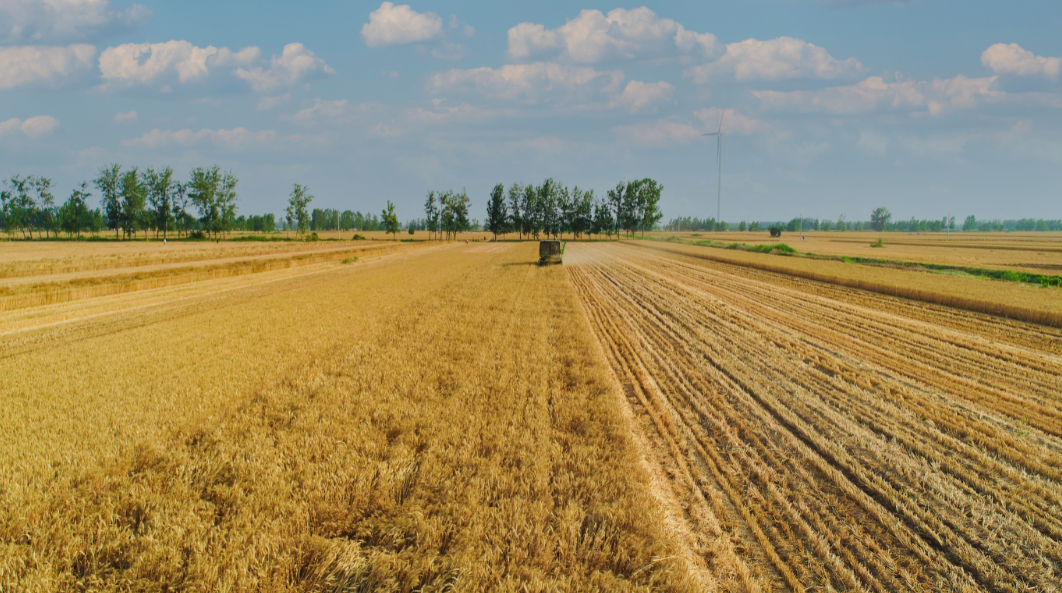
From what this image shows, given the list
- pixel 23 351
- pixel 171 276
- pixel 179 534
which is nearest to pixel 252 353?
pixel 23 351

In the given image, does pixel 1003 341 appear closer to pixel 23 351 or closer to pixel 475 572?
pixel 475 572

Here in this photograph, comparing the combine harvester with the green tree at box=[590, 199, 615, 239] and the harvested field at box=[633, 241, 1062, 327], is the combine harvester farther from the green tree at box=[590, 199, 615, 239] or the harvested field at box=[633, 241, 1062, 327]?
the green tree at box=[590, 199, 615, 239]

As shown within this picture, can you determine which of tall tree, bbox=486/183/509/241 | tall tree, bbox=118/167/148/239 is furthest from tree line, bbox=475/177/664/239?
tall tree, bbox=118/167/148/239

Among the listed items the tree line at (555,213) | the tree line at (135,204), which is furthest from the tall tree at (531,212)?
the tree line at (135,204)

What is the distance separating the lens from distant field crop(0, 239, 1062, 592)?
3.56m

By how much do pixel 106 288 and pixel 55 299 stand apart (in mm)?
2140

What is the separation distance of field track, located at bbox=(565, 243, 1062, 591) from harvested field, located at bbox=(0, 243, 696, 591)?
2.93ft

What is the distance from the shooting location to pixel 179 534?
3.60 meters

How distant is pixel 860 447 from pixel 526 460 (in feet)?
14.0

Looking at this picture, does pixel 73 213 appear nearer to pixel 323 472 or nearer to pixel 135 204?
pixel 135 204

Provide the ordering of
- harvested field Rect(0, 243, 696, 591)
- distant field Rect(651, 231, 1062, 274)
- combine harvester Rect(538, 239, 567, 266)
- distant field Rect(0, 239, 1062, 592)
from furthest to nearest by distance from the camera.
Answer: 1. combine harvester Rect(538, 239, 567, 266)
2. distant field Rect(651, 231, 1062, 274)
3. distant field Rect(0, 239, 1062, 592)
4. harvested field Rect(0, 243, 696, 591)

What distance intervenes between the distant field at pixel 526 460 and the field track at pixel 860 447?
0.03m

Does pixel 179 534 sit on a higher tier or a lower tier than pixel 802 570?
higher

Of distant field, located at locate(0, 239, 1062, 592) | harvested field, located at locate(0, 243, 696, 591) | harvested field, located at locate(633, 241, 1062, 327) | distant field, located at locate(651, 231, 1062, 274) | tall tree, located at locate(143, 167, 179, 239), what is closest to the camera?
harvested field, located at locate(0, 243, 696, 591)
